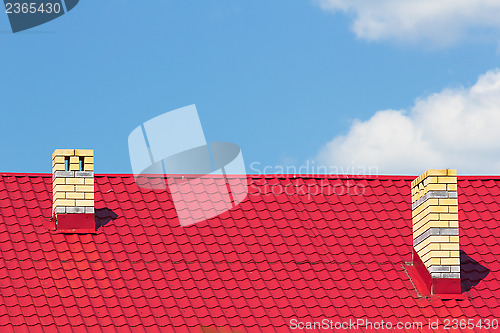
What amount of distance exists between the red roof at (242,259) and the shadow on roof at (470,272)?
0.09ft

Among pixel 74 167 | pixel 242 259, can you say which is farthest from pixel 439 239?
pixel 74 167

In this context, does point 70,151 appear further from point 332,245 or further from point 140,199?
point 332,245

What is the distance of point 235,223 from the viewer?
15.9m

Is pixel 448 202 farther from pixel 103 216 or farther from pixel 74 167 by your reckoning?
pixel 74 167

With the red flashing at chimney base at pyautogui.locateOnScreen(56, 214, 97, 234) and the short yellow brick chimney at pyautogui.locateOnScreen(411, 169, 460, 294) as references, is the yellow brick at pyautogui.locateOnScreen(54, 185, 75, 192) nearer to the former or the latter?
the red flashing at chimney base at pyautogui.locateOnScreen(56, 214, 97, 234)

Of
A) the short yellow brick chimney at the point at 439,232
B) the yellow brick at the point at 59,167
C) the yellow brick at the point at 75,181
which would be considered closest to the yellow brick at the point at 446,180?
the short yellow brick chimney at the point at 439,232

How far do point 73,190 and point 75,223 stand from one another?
0.56 meters

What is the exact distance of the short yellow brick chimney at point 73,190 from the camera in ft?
50.2

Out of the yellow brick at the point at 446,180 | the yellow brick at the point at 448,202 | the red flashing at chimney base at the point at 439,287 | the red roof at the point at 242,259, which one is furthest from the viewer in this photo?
the yellow brick at the point at 446,180

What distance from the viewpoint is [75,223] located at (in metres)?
15.3

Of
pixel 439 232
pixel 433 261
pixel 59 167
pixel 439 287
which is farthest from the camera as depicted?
pixel 59 167

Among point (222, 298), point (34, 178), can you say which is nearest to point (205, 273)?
point (222, 298)

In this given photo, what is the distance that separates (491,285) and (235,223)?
4226mm

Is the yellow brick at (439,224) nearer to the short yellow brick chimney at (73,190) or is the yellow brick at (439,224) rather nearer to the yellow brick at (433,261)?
the yellow brick at (433,261)
